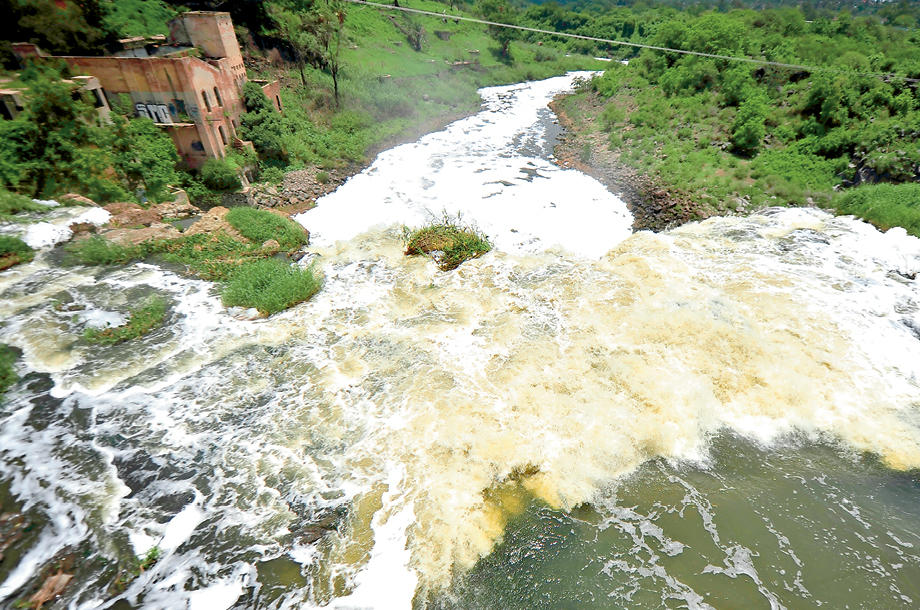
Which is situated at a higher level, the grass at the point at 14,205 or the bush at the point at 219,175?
the grass at the point at 14,205

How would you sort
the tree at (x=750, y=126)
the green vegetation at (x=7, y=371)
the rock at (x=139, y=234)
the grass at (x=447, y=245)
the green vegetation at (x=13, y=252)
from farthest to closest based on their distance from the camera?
the tree at (x=750, y=126)
the grass at (x=447, y=245)
the rock at (x=139, y=234)
the green vegetation at (x=13, y=252)
the green vegetation at (x=7, y=371)

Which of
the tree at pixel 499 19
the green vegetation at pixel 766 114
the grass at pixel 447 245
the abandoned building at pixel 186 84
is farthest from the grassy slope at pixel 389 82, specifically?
the green vegetation at pixel 766 114

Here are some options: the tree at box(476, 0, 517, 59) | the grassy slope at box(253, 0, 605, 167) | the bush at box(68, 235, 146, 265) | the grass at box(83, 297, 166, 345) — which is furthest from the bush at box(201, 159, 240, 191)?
the tree at box(476, 0, 517, 59)

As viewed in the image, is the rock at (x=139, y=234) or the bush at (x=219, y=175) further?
the bush at (x=219, y=175)

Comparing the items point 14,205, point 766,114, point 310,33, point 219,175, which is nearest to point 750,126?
point 766,114

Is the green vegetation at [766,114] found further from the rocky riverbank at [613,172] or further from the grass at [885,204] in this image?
the grass at [885,204]

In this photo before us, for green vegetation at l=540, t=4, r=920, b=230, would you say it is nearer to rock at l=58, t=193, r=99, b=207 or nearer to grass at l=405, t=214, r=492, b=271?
grass at l=405, t=214, r=492, b=271
